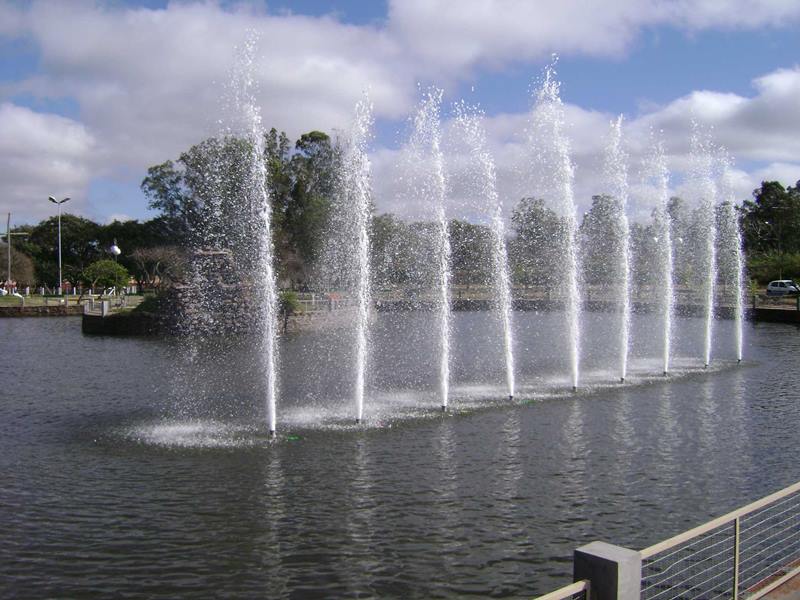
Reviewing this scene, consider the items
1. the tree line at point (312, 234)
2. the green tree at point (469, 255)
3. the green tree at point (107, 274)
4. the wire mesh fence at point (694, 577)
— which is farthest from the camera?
the green tree at point (469, 255)

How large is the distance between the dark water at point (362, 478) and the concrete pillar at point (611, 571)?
10.0 ft

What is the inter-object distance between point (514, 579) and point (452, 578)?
29.0 inches

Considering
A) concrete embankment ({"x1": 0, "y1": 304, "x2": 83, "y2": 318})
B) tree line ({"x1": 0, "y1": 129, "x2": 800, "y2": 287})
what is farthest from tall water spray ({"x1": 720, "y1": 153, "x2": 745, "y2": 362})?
concrete embankment ({"x1": 0, "y1": 304, "x2": 83, "y2": 318})

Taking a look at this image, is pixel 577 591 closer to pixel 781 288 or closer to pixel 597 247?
pixel 781 288

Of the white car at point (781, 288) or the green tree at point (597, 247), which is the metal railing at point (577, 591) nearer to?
the green tree at point (597, 247)

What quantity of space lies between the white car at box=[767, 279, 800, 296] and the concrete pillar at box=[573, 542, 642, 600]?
228 feet

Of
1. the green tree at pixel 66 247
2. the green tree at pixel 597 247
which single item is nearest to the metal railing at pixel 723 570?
the green tree at pixel 597 247

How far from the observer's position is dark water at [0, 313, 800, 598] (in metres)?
8.48

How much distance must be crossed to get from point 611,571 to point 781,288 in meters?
71.1

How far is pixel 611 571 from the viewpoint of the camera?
16.3ft

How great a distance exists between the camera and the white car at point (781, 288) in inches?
2589

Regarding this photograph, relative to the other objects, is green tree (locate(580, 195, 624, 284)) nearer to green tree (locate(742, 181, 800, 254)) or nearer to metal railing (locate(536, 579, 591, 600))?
green tree (locate(742, 181, 800, 254))

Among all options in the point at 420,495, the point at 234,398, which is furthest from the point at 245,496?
the point at 234,398

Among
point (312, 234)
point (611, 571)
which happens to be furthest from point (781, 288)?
point (611, 571)
